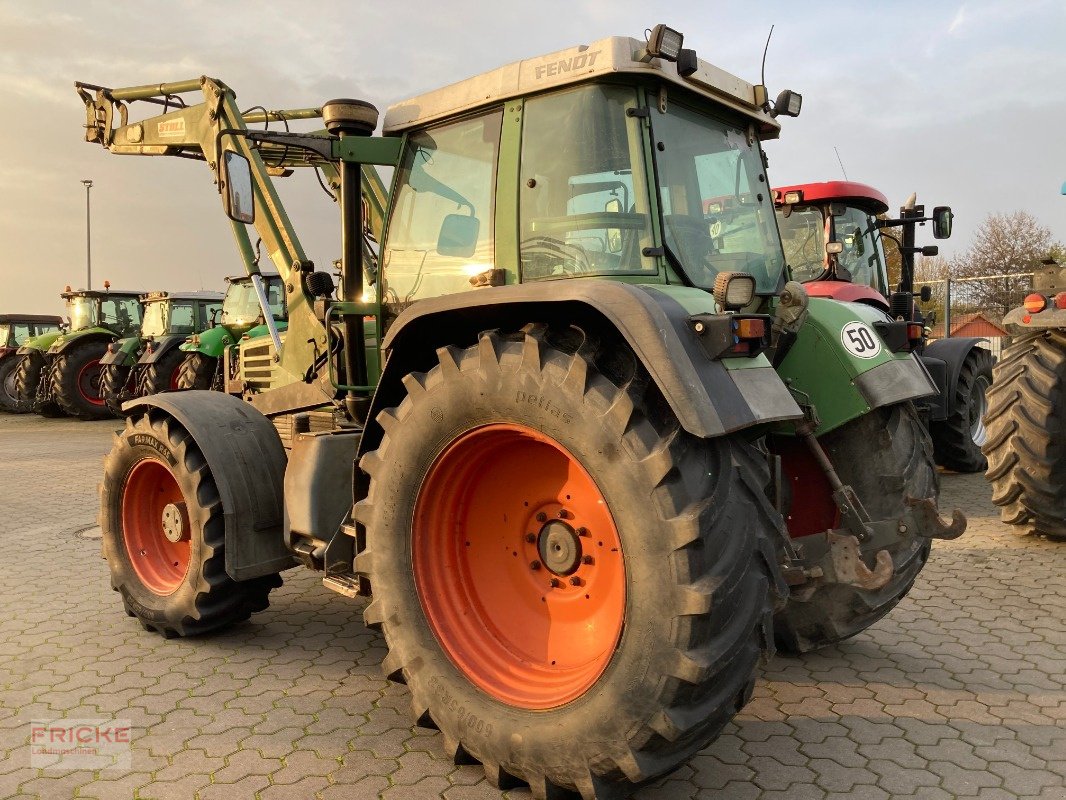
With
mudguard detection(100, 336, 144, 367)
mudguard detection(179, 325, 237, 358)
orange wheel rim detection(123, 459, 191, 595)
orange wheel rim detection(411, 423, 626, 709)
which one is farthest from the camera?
mudguard detection(100, 336, 144, 367)

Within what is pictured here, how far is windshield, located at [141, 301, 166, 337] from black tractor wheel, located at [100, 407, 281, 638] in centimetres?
1422

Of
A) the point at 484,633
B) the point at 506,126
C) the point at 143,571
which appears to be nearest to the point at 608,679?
the point at 484,633

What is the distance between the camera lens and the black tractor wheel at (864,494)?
3.63 m

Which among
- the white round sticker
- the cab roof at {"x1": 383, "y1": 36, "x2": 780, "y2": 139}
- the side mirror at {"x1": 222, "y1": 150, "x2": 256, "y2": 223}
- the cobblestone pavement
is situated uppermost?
the cab roof at {"x1": 383, "y1": 36, "x2": 780, "y2": 139}

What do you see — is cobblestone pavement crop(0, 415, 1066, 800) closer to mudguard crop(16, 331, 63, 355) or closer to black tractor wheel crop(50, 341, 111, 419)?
black tractor wheel crop(50, 341, 111, 419)

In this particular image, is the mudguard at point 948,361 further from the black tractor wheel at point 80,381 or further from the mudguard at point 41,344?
the mudguard at point 41,344

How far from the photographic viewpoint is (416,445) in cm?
297

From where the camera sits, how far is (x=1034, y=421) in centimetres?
547

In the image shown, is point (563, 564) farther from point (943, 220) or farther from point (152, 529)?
point (943, 220)

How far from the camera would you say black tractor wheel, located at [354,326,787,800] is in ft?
7.81

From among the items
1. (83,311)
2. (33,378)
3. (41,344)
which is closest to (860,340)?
(83,311)

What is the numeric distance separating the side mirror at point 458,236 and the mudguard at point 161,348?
43.6 ft

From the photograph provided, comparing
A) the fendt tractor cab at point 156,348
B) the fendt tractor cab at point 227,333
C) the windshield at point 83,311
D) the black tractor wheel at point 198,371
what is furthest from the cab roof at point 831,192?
the windshield at point 83,311

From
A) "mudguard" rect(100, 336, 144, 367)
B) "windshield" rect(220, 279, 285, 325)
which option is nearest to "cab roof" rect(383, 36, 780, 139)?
"windshield" rect(220, 279, 285, 325)
